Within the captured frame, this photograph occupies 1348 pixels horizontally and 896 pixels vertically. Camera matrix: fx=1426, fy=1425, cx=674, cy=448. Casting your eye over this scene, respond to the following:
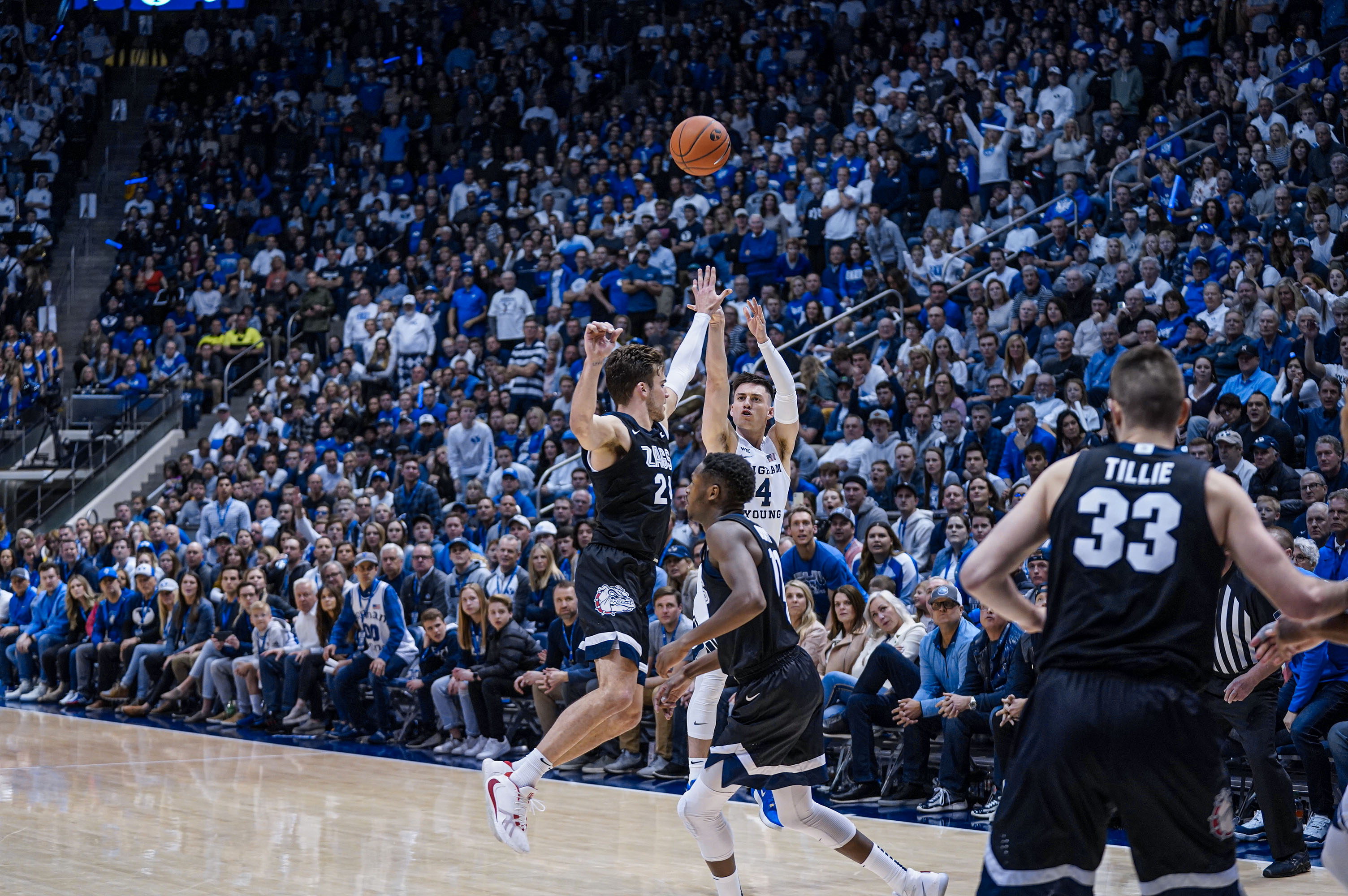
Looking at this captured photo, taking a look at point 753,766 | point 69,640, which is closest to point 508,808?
point 753,766

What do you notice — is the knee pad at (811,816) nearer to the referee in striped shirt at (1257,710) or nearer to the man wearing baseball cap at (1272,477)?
the referee in striped shirt at (1257,710)

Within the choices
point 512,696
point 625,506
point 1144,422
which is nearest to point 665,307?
point 512,696

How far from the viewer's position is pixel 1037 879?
336cm

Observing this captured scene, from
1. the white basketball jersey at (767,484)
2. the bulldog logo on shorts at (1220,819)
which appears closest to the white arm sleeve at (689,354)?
the white basketball jersey at (767,484)

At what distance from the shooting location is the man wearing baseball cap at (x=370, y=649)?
37.2ft

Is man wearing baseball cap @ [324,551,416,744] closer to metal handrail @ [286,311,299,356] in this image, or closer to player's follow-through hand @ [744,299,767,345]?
player's follow-through hand @ [744,299,767,345]

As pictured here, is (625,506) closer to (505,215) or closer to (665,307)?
(665,307)

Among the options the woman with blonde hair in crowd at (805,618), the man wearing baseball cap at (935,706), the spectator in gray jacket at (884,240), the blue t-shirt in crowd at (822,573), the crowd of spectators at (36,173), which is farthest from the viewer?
the crowd of spectators at (36,173)

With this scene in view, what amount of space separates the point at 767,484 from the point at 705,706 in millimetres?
1136

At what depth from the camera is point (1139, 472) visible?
341 centimetres

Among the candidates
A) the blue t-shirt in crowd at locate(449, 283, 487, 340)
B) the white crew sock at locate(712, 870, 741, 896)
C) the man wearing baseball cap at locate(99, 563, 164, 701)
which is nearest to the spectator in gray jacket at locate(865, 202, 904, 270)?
the blue t-shirt in crowd at locate(449, 283, 487, 340)

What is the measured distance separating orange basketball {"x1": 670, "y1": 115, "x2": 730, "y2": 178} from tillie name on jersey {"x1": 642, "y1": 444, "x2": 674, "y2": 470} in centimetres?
355

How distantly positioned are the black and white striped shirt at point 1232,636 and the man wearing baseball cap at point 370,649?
6.59 meters

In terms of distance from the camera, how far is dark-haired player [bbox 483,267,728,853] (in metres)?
5.88
